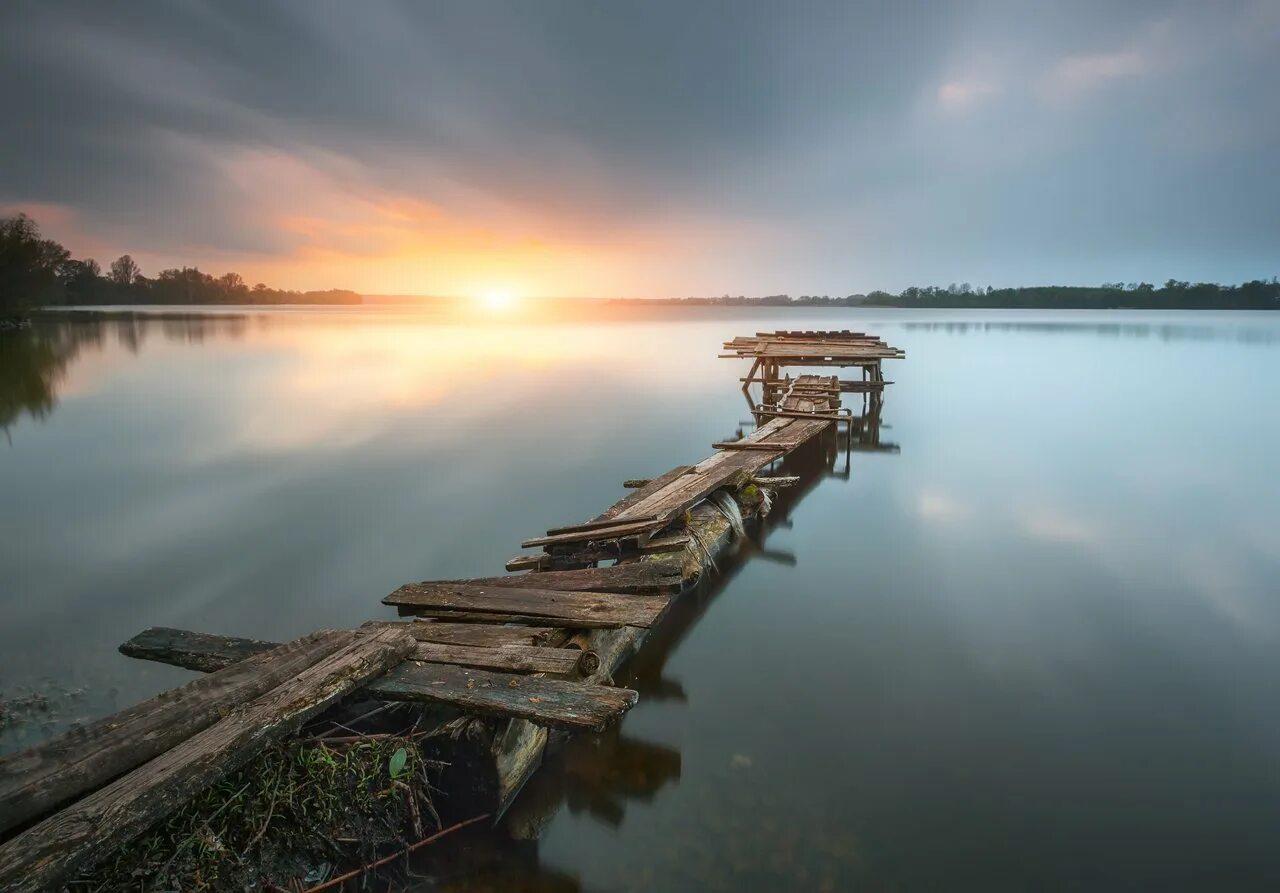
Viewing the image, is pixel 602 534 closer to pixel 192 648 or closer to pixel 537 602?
pixel 537 602

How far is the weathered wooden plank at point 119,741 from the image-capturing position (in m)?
2.98

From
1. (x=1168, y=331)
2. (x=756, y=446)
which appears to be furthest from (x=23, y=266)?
(x=1168, y=331)

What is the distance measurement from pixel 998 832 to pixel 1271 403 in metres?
28.7

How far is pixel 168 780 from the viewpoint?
2.98 metres

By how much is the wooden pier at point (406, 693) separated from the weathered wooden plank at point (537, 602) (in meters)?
0.02

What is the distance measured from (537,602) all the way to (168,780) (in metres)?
2.71

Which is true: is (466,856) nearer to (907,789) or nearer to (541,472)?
(907,789)

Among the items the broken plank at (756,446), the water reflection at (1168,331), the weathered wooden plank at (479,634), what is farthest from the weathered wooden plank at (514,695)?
the water reflection at (1168,331)

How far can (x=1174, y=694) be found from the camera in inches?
228

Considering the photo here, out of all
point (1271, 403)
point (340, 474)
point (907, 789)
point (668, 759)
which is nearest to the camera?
point (907, 789)

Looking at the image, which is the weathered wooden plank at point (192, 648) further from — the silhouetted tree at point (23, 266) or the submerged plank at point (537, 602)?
the silhouetted tree at point (23, 266)

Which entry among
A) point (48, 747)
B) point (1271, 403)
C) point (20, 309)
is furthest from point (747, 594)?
point (20, 309)

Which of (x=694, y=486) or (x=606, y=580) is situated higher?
(x=694, y=486)

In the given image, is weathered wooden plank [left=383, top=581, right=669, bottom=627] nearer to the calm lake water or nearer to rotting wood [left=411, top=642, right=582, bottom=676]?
rotting wood [left=411, top=642, right=582, bottom=676]
